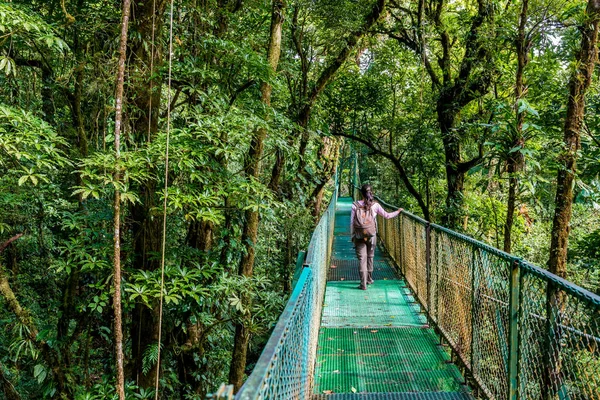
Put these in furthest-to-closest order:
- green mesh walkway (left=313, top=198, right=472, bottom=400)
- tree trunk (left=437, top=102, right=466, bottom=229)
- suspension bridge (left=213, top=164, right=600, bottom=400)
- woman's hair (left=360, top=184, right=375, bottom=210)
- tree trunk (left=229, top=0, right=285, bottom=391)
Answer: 1. tree trunk (left=437, top=102, right=466, bottom=229)
2. woman's hair (left=360, top=184, right=375, bottom=210)
3. tree trunk (left=229, top=0, right=285, bottom=391)
4. green mesh walkway (left=313, top=198, right=472, bottom=400)
5. suspension bridge (left=213, top=164, right=600, bottom=400)

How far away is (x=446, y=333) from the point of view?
3982 millimetres

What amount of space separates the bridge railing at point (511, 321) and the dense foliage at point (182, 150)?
4.37 ft

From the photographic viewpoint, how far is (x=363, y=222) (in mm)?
5703

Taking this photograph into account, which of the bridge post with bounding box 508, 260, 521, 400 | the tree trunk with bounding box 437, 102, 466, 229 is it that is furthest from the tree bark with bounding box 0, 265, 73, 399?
the tree trunk with bounding box 437, 102, 466, 229

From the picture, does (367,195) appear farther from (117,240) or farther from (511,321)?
(117,240)

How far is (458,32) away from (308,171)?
3.43m

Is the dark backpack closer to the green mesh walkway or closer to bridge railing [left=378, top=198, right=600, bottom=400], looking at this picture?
the green mesh walkway

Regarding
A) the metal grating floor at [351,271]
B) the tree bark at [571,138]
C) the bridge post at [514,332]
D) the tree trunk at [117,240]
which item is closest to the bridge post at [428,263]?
the tree bark at [571,138]

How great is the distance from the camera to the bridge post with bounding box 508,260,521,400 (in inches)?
98.3

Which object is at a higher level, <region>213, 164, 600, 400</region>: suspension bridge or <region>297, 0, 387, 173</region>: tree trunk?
<region>297, 0, 387, 173</region>: tree trunk

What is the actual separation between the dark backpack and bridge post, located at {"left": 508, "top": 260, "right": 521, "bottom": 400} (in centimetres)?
319

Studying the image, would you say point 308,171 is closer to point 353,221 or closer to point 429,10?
point 353,221

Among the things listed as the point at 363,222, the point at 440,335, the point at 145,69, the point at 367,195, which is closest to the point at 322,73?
the point at 367,195

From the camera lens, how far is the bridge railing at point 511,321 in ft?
6.50
